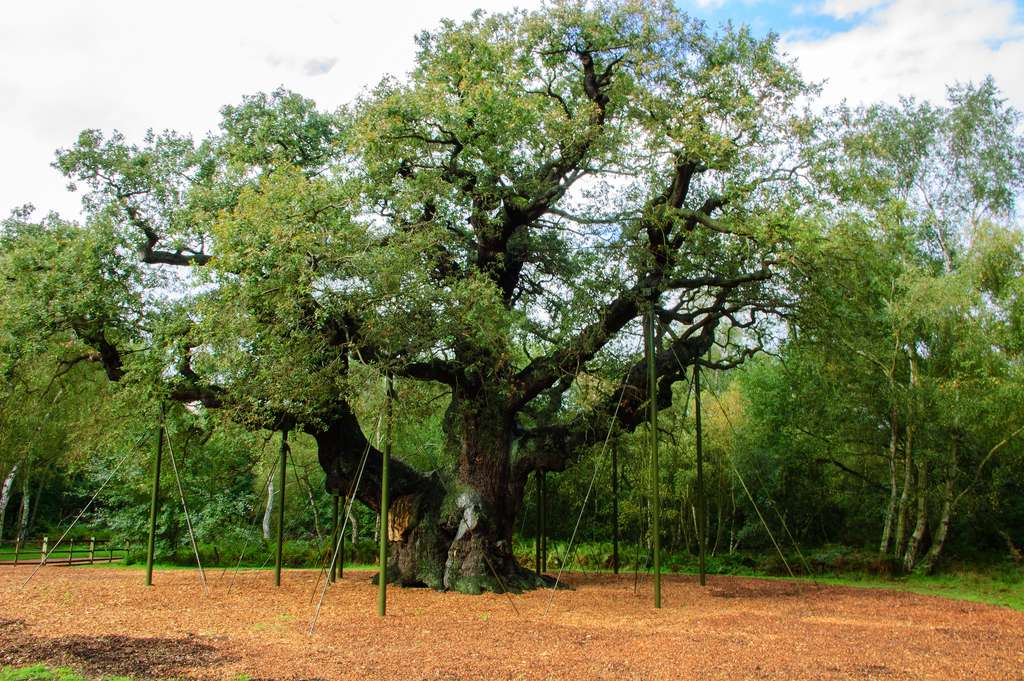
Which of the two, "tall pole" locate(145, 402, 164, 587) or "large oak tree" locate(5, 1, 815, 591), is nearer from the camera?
"large oak tree" locate(5, 1, 815, 591)

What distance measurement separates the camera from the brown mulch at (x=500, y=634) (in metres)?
6.91

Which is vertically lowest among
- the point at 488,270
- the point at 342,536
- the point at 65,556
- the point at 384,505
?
the point at 65,556

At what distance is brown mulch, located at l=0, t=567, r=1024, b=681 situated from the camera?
6906 millimetres

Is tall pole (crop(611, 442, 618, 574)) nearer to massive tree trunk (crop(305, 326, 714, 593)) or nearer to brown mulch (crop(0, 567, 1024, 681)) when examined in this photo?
massive tree trunk (crop(305, 326, 714, 593))

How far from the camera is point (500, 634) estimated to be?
8906 millimetres

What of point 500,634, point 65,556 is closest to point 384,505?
point 500,634

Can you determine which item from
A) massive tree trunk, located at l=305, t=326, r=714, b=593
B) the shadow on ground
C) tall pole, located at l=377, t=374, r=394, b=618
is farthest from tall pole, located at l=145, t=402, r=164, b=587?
the shadow on ground

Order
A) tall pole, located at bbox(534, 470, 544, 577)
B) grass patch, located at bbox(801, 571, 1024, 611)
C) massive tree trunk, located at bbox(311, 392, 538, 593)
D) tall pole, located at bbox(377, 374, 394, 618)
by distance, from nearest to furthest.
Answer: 1. tall pole, located at bbox(377, 374, 394, 618)
2. massive tree trunk, located at bbox(311, 392, 538, 593)
3. grass patch, located at bbox(801, 571, 1024, 611)
4. tall pole, located at bbox(534, 470, 544, 577)

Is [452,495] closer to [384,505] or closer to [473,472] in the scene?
[473,472]

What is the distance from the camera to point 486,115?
1178cm

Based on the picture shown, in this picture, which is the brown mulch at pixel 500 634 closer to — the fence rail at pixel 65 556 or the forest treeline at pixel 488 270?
the forest treeline at pixel 488 270

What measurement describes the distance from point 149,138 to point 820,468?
67.5 feet

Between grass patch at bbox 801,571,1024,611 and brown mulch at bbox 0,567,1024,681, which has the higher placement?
brown mulch at bbox 0,567,1024,681

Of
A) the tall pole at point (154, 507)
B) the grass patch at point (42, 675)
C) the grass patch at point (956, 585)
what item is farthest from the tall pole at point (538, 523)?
the grass patch at point (42, 675)
